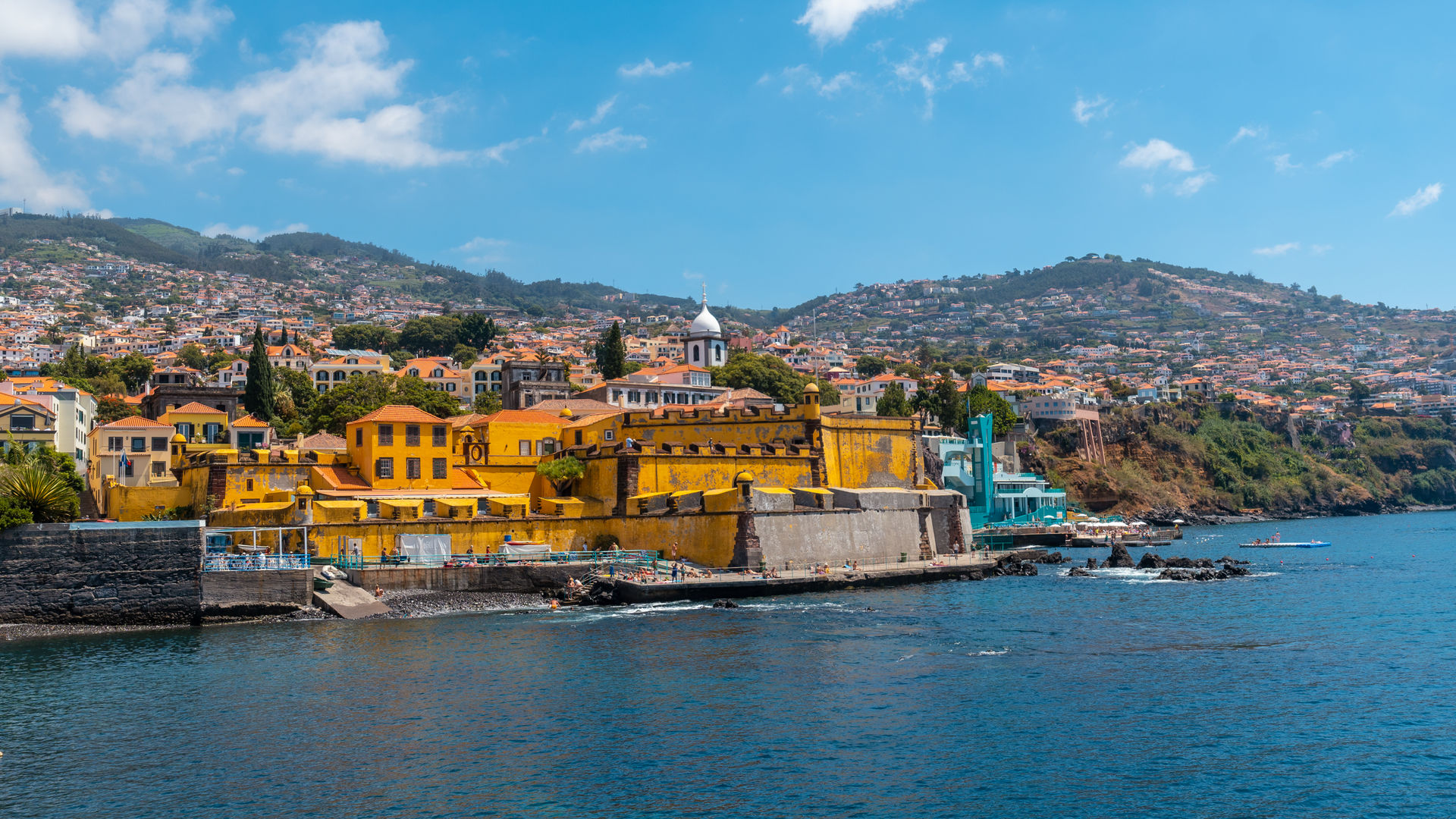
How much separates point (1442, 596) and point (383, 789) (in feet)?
129

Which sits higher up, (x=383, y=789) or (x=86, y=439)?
(x=86, y=439)

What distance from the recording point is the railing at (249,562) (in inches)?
1314

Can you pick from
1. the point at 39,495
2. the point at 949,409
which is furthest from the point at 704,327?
the point at 39,495

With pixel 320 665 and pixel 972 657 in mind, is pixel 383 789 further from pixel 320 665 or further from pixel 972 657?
pixel 972 657

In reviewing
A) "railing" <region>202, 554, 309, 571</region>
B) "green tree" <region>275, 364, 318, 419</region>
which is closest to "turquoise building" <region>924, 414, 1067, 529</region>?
"green tree" <region>275, 364, 318, 419</region>

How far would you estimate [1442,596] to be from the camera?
40094 millimetres

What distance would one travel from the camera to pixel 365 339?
13238cm

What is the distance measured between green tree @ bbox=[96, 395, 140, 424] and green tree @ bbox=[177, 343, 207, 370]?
36993mm

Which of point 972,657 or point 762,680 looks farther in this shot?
point 972,657

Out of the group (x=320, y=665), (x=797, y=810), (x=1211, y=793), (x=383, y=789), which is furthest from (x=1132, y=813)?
(x=320, y=665)

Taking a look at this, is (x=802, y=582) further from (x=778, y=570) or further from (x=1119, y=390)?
(x=1119, y=390)

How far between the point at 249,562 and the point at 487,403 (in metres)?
47.3

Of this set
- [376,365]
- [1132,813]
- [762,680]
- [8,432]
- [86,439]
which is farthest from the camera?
[376,365]

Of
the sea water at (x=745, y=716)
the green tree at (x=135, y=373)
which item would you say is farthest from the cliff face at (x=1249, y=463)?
the green tree at (x=135, y=373)
